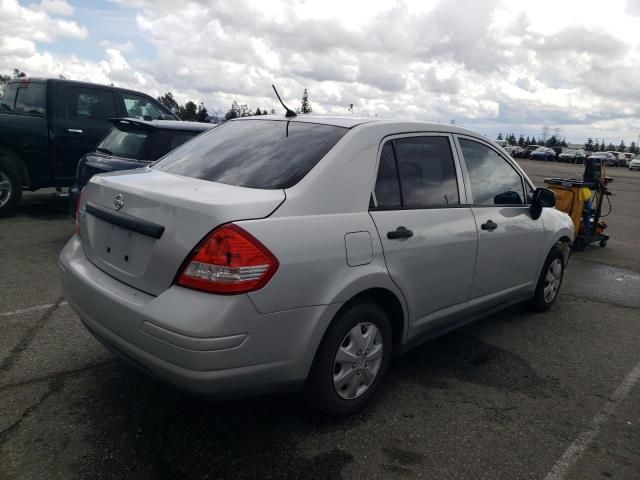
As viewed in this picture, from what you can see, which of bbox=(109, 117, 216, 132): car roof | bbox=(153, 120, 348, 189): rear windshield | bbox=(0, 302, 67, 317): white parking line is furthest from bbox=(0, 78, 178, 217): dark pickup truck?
bbox=(153, 120, 348, 189): rear windshield

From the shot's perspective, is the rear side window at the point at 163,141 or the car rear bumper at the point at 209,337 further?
the rear side window at the point at 163,141

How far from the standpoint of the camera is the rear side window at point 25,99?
794 centimetres

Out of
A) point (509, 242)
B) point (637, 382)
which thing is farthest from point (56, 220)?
point (637, 382)

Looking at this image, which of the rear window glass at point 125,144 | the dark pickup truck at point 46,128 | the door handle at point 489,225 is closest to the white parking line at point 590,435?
the door handle at point 489,225

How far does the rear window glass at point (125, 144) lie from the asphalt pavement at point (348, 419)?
2.25 metres

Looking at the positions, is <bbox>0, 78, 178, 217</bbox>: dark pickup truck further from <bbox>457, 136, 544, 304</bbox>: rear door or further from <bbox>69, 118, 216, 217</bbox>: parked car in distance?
<bbox>457, 136, 544, 304</bbox>: rear door

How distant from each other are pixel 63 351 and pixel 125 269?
1.40 m

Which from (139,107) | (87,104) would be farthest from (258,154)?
(139,107)

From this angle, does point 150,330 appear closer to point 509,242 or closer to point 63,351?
point 63,351

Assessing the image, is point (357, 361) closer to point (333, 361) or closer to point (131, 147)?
point (333, 361)

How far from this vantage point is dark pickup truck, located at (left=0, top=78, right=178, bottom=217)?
7.66 m

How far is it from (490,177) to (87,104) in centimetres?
670

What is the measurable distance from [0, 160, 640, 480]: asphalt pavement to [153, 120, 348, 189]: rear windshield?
49.3 inches

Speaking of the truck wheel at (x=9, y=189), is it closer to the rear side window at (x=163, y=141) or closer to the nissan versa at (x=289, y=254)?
the rear side window at (x=163, y=141)
